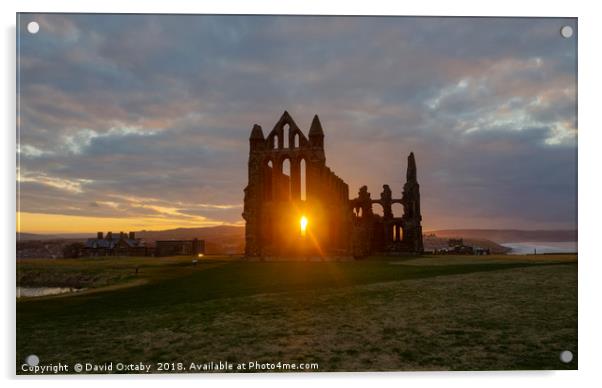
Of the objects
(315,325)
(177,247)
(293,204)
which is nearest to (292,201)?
(293,204)

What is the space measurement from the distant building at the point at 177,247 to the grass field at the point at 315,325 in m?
10.8

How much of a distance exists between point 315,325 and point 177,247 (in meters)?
21.0

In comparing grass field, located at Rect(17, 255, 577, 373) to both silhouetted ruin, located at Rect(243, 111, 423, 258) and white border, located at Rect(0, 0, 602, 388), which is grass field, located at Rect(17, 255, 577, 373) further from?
silhouetted ruin, located at Rect(243, 111, 423, 258)

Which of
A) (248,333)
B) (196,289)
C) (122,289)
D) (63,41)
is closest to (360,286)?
(196,289)

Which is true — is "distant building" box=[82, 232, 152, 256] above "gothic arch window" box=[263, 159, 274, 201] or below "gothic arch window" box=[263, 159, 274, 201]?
below

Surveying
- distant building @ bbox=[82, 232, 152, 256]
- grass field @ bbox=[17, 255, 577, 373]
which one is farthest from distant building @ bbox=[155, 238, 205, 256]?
grass field @ bbox=[17, 255, 577, 373]

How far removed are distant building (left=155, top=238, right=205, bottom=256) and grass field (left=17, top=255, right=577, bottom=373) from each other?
1080 centimetres

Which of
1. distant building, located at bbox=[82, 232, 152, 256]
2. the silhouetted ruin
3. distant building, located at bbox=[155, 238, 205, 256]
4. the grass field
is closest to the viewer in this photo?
the grass field

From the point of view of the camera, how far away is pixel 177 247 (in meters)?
30.2

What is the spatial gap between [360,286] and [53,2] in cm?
1368

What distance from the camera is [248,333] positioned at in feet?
35.3

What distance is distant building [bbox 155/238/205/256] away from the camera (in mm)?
27453

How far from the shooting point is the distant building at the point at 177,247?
27.5 metres
